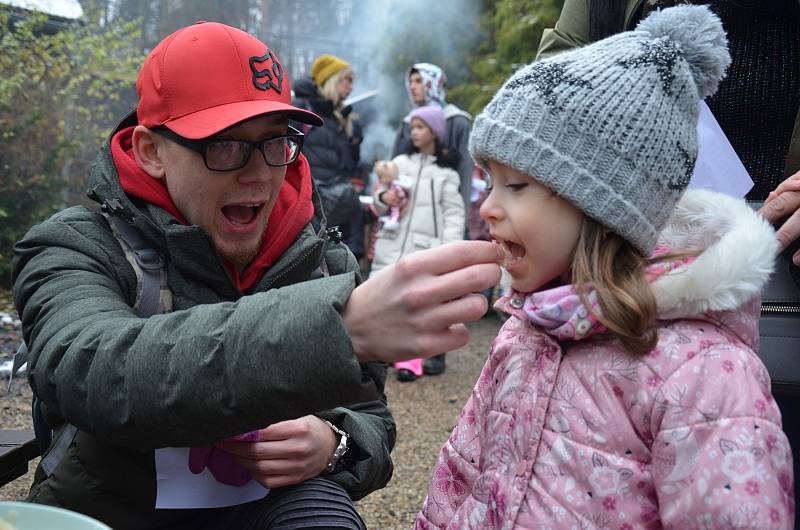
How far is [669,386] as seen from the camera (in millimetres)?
1502

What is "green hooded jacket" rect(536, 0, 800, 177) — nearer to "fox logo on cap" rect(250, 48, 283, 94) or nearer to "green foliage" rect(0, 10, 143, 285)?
"fox logo on cap" rect(250, 48, 283, 94)

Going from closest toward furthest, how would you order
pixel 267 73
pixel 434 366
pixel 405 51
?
pixel 267 73
pixel 434 366
pixel 405 51

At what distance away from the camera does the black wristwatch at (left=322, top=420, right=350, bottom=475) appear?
1979 mm

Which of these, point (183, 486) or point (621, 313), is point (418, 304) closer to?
point (621, 313)

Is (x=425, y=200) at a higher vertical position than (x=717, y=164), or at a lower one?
lower

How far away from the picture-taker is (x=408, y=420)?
16.8 feet

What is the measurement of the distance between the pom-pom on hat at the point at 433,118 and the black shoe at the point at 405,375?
2131mm

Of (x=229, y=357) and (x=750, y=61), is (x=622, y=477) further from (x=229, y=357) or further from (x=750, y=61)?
(x=750, y=61)

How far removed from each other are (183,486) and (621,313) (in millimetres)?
1088

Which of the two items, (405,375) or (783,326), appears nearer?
(783,326)

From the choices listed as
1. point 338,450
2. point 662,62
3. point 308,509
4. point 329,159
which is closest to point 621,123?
point 662,62

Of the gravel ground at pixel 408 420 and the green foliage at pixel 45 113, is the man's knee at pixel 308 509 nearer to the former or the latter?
the gravel ground at pixel 408 420

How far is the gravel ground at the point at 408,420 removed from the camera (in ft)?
12.6

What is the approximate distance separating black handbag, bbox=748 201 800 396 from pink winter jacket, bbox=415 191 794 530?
0.22 m
